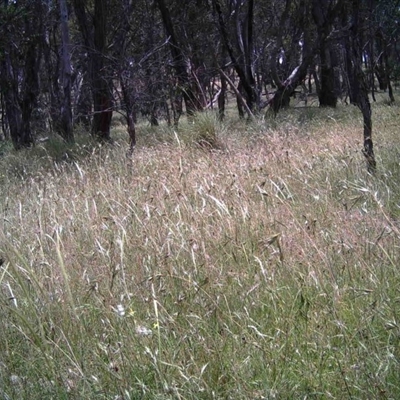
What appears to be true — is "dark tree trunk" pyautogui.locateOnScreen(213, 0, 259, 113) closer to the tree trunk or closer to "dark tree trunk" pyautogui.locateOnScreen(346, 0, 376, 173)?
the tree trunk

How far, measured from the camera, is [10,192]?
5672 mm

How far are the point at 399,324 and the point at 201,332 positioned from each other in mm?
771

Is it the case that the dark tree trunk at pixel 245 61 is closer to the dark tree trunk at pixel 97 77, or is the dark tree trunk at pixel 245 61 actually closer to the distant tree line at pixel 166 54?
the distant tree line at pixel 166 54

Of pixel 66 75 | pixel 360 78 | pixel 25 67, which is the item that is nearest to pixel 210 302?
pixel 360 78

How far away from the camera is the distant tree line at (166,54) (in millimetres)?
7473

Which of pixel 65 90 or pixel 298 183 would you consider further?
pixel 65 90

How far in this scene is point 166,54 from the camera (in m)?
11.4

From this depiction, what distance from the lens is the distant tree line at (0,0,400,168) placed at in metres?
7.47

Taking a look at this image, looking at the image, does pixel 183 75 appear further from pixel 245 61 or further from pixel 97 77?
pixel 245 61

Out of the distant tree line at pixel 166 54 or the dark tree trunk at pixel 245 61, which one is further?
the dark tree trunk at pixel 245 61

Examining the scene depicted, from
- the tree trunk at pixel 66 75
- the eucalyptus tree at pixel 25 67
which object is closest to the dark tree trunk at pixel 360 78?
the tree trunk at pixel 66 75

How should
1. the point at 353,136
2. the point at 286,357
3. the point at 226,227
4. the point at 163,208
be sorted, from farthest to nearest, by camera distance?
the point at 353,136 → the point at 163,208 → the point at 226,227 → the point at 286,357

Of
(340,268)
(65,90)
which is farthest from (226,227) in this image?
(65,90)

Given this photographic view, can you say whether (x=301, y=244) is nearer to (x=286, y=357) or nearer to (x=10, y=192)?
(x=286, y=357)
